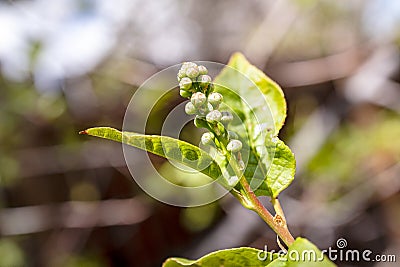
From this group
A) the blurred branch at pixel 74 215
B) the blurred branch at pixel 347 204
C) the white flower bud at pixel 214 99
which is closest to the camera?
the white flower bud at pixel 214 99

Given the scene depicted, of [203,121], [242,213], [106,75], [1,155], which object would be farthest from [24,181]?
[203,121]

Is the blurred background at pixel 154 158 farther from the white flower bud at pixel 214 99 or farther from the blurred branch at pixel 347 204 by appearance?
the white flower bud at pixel 214 99

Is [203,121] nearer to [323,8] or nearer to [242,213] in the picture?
[242,213]

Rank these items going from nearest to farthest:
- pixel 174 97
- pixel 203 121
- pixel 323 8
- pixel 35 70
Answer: pixel 203 121 → pixel 174 97 → pixel 35 70 → pixel 323 8

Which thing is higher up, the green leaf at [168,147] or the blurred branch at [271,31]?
the green leaf at [168,147]

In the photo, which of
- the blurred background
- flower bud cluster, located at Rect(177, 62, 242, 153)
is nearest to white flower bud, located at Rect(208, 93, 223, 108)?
flower bud cluster, located at Rect(177, 62, 242, 153)

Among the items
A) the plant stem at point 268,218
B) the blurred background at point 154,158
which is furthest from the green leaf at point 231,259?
the blurred background at point 154,158
